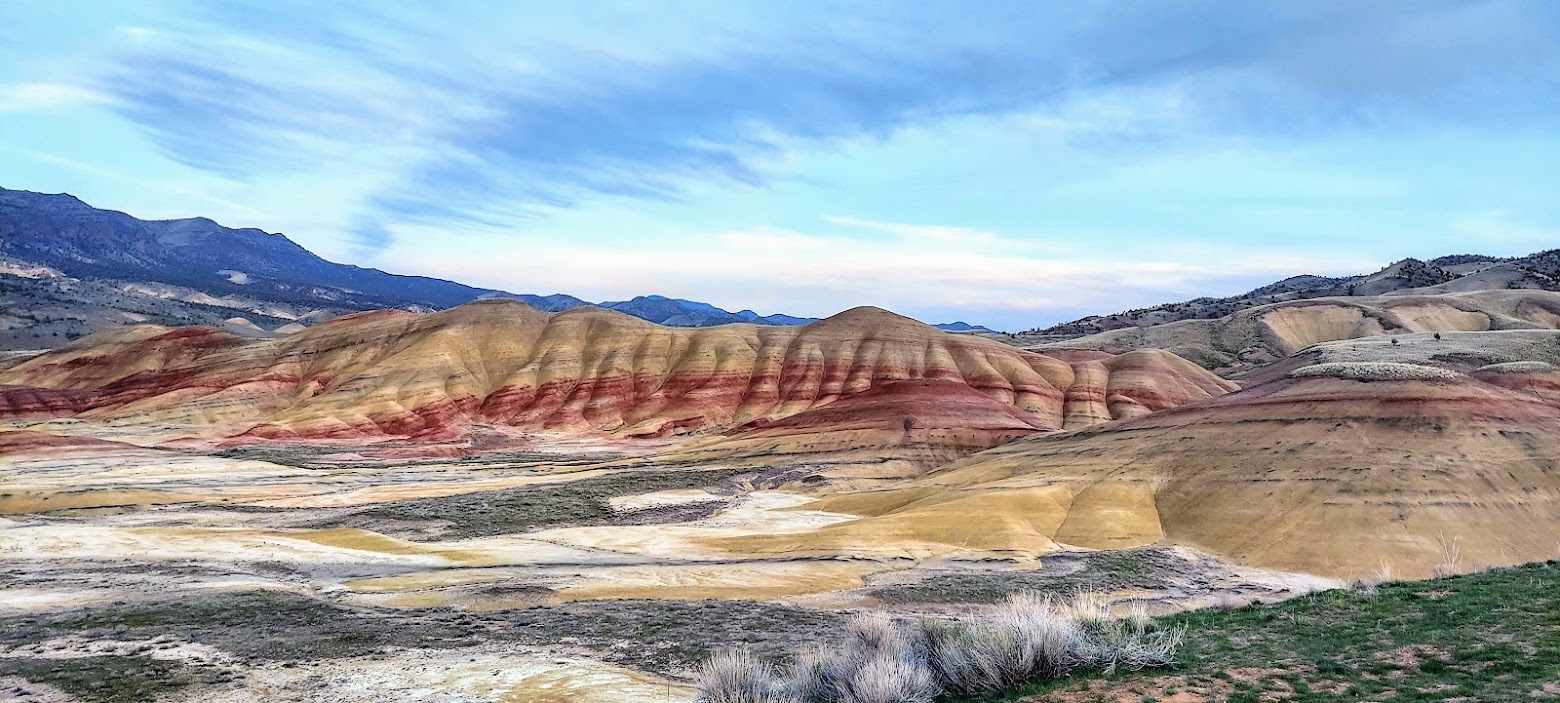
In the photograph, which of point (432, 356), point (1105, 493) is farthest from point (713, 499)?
point (432, 356)

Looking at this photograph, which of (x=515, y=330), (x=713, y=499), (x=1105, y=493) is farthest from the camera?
(x=515, y=330)

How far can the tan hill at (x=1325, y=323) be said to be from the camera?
373ft

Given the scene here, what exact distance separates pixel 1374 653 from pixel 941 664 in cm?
577

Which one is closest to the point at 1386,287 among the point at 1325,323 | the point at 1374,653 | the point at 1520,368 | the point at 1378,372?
the point at 1325,323

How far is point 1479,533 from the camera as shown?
31.2m

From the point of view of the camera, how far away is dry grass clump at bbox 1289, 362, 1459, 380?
4103 cm

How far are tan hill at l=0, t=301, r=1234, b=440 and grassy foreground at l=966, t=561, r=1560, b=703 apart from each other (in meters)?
68.7

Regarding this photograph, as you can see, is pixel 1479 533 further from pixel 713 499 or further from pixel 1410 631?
pixel 713 499

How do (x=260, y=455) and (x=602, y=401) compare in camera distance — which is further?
(x=602, y=401)

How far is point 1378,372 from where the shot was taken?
138 feet

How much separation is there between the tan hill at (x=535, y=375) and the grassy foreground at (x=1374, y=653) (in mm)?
68727

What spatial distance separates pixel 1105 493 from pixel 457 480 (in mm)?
38023

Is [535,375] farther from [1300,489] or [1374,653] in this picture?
[1374,653]

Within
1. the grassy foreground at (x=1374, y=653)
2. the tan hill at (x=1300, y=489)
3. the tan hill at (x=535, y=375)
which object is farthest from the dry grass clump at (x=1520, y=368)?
the grassy foreground at (x=1374, y=653)
